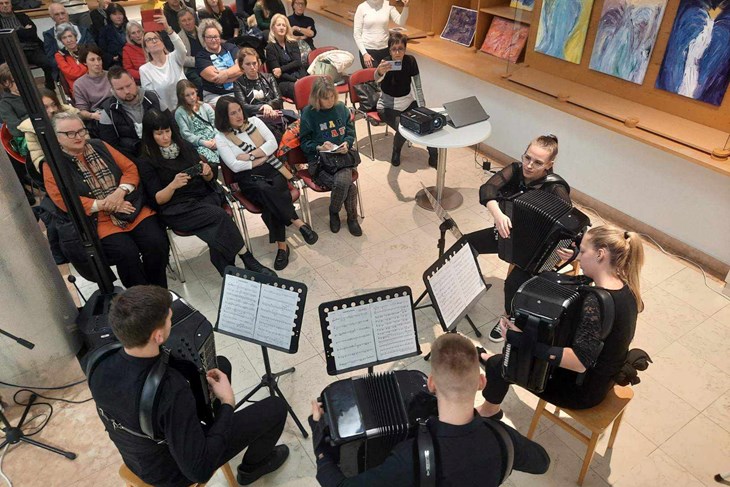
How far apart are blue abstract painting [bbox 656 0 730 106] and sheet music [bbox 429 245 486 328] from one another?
109 inches

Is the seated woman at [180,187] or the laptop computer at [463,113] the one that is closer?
the seated woman at [180,187]

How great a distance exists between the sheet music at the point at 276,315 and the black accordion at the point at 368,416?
584mm

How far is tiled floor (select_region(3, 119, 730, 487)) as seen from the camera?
2732 mm

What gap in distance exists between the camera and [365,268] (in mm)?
4137

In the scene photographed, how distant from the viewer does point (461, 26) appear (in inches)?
243

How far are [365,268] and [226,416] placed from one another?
2096 millimetres

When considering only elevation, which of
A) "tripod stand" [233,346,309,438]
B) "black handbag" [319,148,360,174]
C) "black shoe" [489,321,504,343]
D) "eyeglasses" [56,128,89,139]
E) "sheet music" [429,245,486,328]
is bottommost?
"black shoe" [489,321,504,343]

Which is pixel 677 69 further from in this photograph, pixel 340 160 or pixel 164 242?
pixel 164 242

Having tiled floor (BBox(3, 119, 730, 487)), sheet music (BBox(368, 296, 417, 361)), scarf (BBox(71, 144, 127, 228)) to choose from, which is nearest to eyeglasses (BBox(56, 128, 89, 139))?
scarf (BBox(71, 144, 127, 228))

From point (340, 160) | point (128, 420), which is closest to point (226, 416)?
point (128, 420)

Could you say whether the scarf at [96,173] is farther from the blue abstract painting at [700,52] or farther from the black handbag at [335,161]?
the blue abstract painting at [700,52]

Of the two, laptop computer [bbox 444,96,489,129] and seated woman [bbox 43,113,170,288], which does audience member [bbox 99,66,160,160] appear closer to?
seated woman [bbox 43,113,170,288]

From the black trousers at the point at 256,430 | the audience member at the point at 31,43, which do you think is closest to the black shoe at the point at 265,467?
the black trousers at the point at 256,430

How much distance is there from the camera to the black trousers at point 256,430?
2.32m
